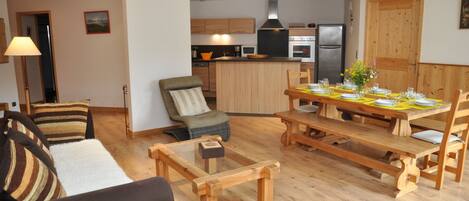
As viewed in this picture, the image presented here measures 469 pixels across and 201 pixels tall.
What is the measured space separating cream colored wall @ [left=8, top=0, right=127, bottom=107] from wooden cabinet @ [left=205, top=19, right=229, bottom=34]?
250 cm

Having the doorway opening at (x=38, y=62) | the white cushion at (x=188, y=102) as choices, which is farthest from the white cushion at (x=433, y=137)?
the doorway opening at (x=38, y=62)

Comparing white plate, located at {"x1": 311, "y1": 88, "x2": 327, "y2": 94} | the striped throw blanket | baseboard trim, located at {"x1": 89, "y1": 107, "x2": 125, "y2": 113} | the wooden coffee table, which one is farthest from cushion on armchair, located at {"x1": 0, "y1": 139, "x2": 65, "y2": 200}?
baseboard trim, located at {"x1": 89, "y1": 107, "x2": 125, "y2": 113}

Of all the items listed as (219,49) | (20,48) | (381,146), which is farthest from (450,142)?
(219,49)

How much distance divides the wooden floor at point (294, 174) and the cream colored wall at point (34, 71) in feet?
10.7

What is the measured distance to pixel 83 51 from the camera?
706 cm

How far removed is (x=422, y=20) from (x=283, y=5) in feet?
12.6

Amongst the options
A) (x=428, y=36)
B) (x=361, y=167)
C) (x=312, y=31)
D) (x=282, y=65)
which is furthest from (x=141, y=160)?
(x=312, y=31)

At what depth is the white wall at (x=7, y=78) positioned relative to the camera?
5.90m

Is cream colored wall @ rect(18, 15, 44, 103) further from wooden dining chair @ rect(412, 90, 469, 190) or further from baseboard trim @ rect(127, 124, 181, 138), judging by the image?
wooden dining chair @ rect(412, 90, 469, 190)

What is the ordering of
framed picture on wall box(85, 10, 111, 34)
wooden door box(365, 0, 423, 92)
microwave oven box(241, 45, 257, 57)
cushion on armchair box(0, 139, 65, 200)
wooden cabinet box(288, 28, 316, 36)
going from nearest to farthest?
cushion on armchair box(0, 139, 65, 200)
wooden door box(365, 0, 423, 92)
framed picture on wall box(85, 10, 111, 34)
wooden cabinet box(288, 28, 316, 36)
microwave oven box(241, 45, 257, 57)

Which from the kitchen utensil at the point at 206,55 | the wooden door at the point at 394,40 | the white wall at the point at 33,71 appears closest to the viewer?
the wooden door at the point at 394,40

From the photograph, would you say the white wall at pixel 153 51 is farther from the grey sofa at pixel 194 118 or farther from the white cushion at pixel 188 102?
the white cushion at pixel 188 102

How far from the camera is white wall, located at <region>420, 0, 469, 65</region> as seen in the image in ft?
17.1

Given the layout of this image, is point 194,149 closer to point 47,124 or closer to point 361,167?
point 47,124
